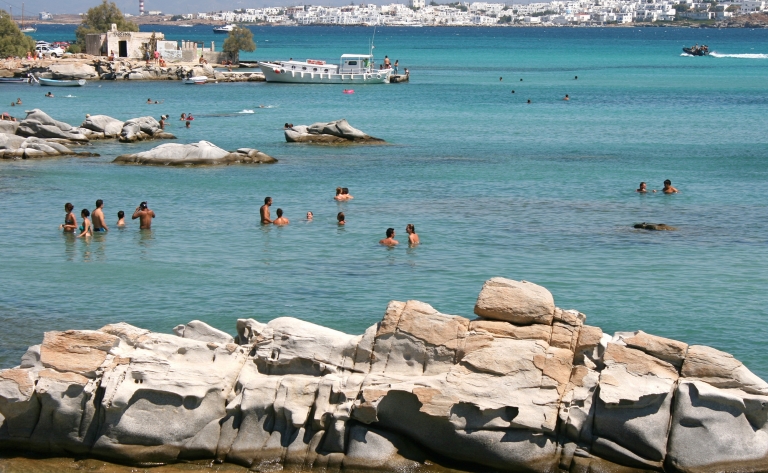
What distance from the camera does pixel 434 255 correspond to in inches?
1151

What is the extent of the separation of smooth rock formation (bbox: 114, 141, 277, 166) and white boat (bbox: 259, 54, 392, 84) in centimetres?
5634

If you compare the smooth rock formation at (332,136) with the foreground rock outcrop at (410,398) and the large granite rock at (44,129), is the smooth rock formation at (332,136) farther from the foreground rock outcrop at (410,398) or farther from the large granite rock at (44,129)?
the foreground rock outcrop at (410,398)

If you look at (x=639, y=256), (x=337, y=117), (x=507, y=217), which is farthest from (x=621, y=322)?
(x=337, y=117)

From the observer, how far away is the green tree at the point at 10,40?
118312 mm

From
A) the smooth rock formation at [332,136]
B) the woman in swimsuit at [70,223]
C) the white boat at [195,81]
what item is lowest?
the white boat at [195,81]

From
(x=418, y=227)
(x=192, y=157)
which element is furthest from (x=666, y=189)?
(x=192, y=157)

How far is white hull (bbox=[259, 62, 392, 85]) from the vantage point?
336 ft

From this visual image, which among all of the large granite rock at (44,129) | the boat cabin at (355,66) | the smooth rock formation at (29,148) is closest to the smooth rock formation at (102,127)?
the large granite rock at (44,129)

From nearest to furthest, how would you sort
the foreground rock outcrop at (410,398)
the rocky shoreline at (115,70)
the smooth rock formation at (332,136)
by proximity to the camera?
the foreground rock outcrop at (410,398), the smooth rock formation at (332,136), the rocky shoreline at (115,70)

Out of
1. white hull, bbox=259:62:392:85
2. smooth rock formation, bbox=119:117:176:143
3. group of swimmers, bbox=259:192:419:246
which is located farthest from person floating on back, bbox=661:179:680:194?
white hull, bbox=259:62:392:85

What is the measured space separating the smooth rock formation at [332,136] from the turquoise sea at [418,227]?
6.02 ft

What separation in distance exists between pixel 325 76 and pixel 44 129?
52.8 m

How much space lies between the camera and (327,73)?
4055 inches

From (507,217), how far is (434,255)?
659 cm
